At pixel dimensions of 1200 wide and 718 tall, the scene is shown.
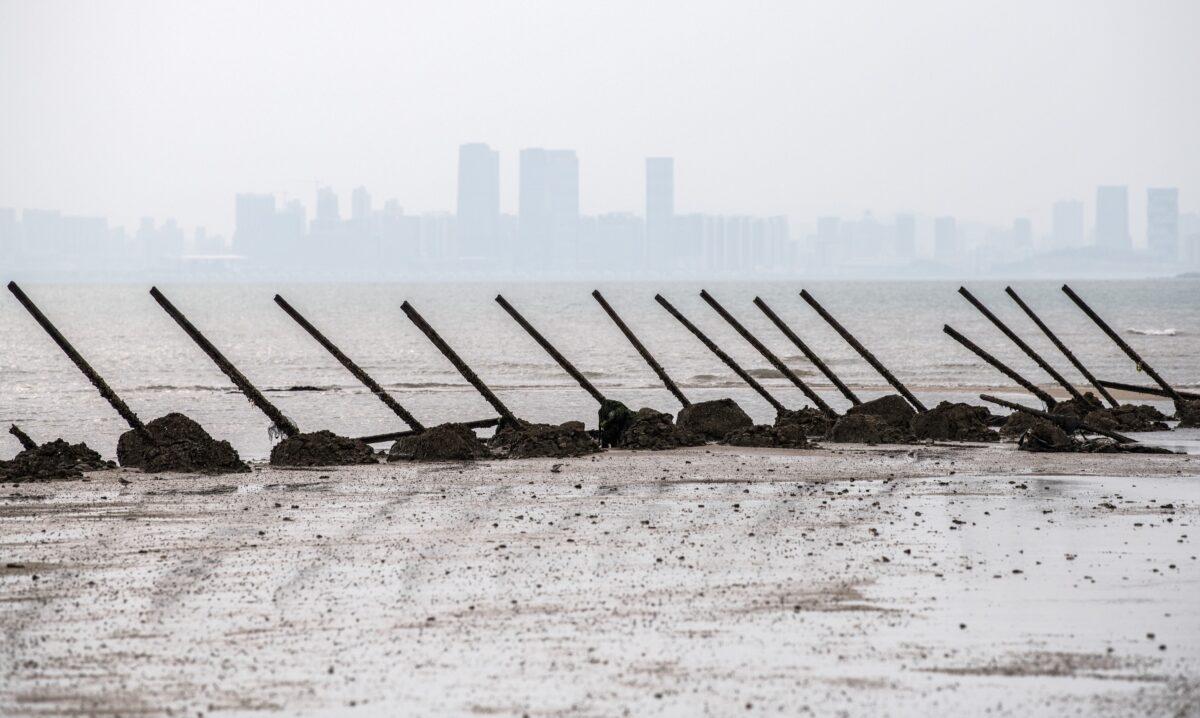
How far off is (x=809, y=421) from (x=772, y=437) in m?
2.29

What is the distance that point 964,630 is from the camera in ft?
30.9

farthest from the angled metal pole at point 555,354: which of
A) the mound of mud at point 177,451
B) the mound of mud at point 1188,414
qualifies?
the mound of mud at point 1188,414

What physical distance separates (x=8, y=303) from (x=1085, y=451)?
540 feet

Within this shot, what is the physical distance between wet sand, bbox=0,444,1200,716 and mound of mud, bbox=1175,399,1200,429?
9.80 metres

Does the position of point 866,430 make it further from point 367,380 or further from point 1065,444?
point 367,380

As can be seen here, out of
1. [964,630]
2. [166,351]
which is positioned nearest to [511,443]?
[964,630]

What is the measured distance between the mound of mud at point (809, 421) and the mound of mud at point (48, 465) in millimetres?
10770

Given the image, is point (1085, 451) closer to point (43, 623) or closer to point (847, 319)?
point (43, 623)

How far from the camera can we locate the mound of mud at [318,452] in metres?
19.9

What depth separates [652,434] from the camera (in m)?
22.1

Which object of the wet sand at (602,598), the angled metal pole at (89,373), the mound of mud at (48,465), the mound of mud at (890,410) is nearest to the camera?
the wet sand at (602,598)

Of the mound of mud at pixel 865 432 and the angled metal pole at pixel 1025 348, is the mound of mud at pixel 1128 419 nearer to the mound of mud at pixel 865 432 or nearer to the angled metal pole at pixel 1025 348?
the angled metal pole at pixel 1025 348

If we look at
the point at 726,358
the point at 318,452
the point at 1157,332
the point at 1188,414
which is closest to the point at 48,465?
the point at 318,452

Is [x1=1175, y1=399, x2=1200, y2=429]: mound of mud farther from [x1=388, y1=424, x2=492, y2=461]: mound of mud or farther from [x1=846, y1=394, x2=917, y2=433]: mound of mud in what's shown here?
[x1=388, y1=424, x2=492, y2=461]: mound of mud
